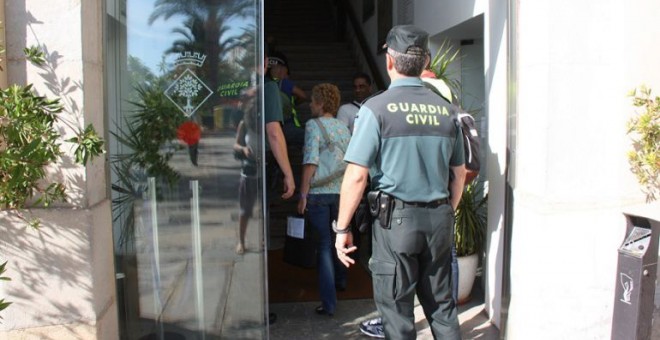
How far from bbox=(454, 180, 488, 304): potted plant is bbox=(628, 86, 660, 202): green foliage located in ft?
4.77

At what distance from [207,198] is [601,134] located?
7.44 ft

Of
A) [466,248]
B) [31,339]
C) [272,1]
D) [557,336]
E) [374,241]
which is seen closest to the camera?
[31,339]

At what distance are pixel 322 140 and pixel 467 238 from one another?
4.58 feet

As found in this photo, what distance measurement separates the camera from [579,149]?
129 inches

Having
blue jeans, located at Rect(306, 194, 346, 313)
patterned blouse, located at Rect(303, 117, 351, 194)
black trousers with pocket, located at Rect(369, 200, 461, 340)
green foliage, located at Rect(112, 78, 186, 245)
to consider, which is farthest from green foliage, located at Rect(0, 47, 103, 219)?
blue jeans, located at Rect(306, 194, 346, 313)

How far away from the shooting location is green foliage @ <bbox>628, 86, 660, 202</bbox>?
3.10 m

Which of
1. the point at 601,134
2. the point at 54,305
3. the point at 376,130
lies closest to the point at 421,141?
the point at 376,130

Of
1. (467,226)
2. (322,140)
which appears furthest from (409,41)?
(467,226)

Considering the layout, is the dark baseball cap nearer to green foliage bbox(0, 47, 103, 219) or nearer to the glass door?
the glass door

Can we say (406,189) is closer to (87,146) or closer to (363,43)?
(87,146)

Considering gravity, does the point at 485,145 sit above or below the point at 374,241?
above

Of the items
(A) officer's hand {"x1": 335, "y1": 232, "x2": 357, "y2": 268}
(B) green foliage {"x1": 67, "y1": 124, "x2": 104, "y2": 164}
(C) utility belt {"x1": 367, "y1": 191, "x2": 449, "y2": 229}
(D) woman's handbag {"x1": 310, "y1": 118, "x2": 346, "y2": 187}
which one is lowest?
(A) officer's hand {"x1": 335, "y1": 232, "x2": 357, "y2": 268}

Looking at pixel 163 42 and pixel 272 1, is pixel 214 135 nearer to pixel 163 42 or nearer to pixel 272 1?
pixel 163 42

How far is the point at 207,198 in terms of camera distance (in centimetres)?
340
